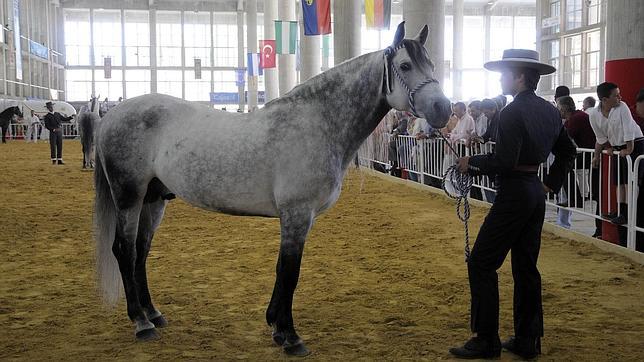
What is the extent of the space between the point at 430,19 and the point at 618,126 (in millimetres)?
8465

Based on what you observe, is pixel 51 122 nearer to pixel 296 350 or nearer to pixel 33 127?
pixel 296 350

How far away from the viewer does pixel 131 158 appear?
493 centimetres

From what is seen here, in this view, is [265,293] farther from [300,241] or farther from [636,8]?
[636,8]

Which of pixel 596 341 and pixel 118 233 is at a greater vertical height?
pixel 118 233

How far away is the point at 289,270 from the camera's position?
14.5 ft

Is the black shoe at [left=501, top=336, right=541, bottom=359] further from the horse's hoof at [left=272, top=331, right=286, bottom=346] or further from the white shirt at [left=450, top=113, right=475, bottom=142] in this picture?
the white shirt at [left=450, top=113, right=475, bottom=142]

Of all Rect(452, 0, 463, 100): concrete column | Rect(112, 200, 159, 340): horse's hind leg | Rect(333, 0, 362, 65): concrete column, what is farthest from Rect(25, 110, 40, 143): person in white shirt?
Rect(112, 200, 159, 340): horse's hind leg

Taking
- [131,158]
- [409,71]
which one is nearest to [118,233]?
[131,158]

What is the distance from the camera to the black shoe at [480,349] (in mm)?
4270

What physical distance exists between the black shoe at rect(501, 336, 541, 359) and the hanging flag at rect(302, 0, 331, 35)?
56.6ft

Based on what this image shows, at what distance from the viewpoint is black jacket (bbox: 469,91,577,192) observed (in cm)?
400

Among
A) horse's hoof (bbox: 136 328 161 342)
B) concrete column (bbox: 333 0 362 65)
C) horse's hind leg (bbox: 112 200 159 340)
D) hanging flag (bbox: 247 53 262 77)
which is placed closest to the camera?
horse's hoof (bbox: 136 328 161 342)

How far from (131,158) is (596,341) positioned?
3707 millimetres

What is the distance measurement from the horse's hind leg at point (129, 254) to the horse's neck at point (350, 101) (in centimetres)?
159
